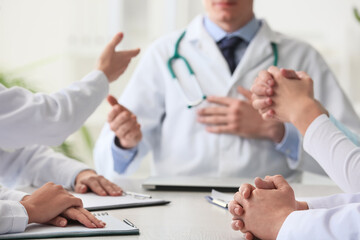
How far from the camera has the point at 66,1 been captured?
11.0ft

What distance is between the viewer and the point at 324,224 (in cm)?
71

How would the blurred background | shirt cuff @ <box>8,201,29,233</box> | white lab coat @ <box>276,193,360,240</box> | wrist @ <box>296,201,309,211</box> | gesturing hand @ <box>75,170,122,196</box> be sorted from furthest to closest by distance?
the blurred background < gesturing hand @ <box>75,170,122,196</box> < wrist @ <box>296,201,309,211</box> < shirt cuff @ <box>8,201,29,233</box> < white lab coat @ <box>276,193,360,240</box>

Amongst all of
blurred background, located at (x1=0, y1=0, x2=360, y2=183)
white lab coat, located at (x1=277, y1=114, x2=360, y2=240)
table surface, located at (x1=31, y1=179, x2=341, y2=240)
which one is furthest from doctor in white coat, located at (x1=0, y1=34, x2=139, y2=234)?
blurred background, located at (x1=0, y1=0, x2=360, y2=183)

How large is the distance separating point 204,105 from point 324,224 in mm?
1071

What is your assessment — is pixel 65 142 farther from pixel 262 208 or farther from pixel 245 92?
pixel 262 208

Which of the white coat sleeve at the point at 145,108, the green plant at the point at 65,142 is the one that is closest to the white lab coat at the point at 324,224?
the white coat sleeve at the point at 145,108

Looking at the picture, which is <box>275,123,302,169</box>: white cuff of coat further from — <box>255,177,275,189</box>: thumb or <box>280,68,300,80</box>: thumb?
<box>255,177,275,189</box>: thumb

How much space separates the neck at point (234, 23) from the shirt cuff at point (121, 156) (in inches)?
20.2

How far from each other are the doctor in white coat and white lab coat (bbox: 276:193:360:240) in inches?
11.5

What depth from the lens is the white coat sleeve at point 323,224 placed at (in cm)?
70

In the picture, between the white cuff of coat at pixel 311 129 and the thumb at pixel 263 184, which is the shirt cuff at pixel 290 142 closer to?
the white cuff of coat at pixel 311 129

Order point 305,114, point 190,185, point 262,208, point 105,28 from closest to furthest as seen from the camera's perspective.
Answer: point 262,208 < point 305,114 < point 190,185 < point 105,28

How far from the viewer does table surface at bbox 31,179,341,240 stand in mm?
834

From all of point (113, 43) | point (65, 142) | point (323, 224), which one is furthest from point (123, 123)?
point (65, 142)
